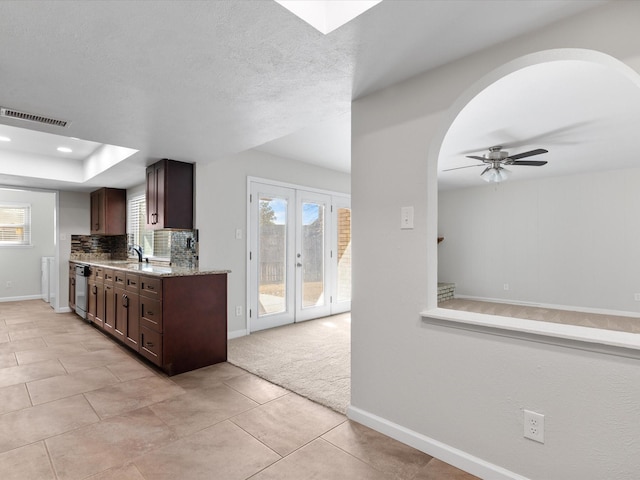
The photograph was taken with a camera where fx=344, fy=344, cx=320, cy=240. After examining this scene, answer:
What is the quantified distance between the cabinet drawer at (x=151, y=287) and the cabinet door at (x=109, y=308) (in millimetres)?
958

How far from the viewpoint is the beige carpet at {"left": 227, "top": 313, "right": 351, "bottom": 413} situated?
2760 mm

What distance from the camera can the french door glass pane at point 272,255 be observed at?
15.1 ft

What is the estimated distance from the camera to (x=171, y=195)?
3.82 m

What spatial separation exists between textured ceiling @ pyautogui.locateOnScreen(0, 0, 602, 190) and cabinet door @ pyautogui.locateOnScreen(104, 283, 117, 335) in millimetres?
2006

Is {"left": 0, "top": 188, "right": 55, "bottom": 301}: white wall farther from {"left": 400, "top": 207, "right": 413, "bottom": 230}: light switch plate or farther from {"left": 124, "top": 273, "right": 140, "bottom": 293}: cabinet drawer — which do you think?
{"left": 400, "top": 207, "right": 413, "bottom": 230}: light switch plate

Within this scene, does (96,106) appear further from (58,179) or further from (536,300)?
(536,300)

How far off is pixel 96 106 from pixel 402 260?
2365 mm

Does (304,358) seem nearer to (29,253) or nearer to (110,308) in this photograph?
(110,308)

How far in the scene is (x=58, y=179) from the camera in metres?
4.98

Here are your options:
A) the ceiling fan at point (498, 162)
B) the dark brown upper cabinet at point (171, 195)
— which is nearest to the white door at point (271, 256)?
the dark brown upper cabinet at point (171, 195)

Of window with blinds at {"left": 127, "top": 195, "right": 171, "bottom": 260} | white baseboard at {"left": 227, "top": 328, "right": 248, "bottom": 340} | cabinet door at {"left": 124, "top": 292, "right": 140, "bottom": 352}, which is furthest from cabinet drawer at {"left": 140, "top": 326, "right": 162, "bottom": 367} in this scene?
window with blinds at {"left": 127, "top": 195, "right": 171, "bottom": 260}

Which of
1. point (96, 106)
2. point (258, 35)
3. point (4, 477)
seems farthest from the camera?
point (96, 106)

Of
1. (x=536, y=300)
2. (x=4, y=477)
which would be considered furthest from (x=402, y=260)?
(x=536, y=300)

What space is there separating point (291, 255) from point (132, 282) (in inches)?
80.9
